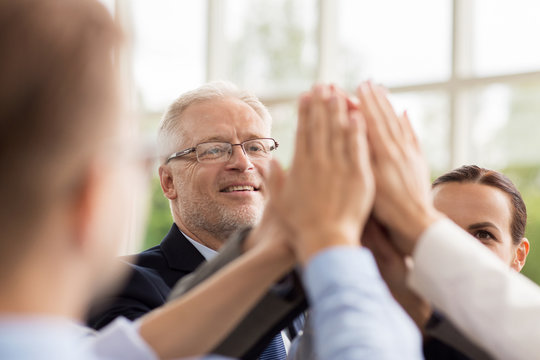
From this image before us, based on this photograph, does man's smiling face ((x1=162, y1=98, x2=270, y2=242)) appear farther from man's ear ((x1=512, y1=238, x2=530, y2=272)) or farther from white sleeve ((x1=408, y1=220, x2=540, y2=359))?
white sleeve ((x1=408, y1=220, x2=540, y2=359))

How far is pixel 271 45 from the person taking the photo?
19.5 ft

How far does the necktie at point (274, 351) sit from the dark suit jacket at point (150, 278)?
12.2 inches

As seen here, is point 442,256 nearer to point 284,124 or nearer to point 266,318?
point 266,318

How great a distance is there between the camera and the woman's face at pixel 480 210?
65.2 inches

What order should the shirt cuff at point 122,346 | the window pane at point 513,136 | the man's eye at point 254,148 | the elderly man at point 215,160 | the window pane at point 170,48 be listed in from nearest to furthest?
the shirt cuff at point 122,346, the elderly man at point 215,160, the man's eye at point 254,148, the window pane at point 513,136, the window pane at point 170,48

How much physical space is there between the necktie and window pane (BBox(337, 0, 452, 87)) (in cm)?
358

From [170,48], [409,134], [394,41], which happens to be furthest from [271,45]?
[409,134]

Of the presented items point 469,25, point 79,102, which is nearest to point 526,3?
point 469,25

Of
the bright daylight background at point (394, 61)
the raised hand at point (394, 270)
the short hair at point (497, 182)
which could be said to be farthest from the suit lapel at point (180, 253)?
the bright daylight background at point (394, 61)

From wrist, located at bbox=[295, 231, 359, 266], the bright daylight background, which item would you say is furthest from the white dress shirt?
the bright daylight background

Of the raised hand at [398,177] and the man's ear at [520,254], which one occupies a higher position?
the raised hand at [398,177]

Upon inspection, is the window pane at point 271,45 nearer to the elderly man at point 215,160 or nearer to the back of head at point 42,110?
the elderly man at point 215,160

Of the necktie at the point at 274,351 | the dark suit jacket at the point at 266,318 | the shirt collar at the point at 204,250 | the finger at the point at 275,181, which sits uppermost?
the finger at the point at 275,181

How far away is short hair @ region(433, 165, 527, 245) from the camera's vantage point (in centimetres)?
174
